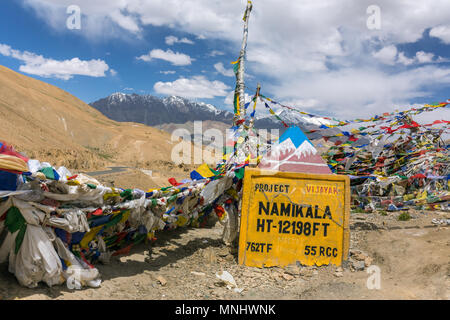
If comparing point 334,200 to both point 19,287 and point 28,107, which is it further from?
point 28,107

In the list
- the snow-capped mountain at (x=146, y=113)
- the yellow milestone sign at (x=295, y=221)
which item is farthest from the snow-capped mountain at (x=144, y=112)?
the yellow milestone sign at (x=295, y=221)

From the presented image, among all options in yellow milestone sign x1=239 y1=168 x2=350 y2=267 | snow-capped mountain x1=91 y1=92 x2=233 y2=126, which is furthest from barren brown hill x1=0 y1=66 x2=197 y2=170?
snow-capped mountain x1=91 y1=92 x2=233 y2=126

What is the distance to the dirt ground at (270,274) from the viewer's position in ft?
11.4

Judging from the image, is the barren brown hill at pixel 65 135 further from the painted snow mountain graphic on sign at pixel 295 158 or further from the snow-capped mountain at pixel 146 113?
the snow-capped mountain at pixel 146 113

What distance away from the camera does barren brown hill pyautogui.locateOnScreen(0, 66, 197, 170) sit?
2406cm

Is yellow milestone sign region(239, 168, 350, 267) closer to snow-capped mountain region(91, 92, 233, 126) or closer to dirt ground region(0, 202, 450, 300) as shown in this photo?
dirt ground region(0, 202, 450, 300)

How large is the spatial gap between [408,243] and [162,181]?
60.8 ft

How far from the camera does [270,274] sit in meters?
4.31

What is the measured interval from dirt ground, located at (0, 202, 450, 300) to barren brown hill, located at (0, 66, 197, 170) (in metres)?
19.8

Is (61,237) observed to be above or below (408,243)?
above

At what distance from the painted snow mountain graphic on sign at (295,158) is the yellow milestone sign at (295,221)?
0.24 m

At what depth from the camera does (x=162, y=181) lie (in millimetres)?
21938

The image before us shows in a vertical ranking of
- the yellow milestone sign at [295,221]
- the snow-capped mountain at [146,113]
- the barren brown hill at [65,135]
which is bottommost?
the yellow milestone sign at [295,221]
